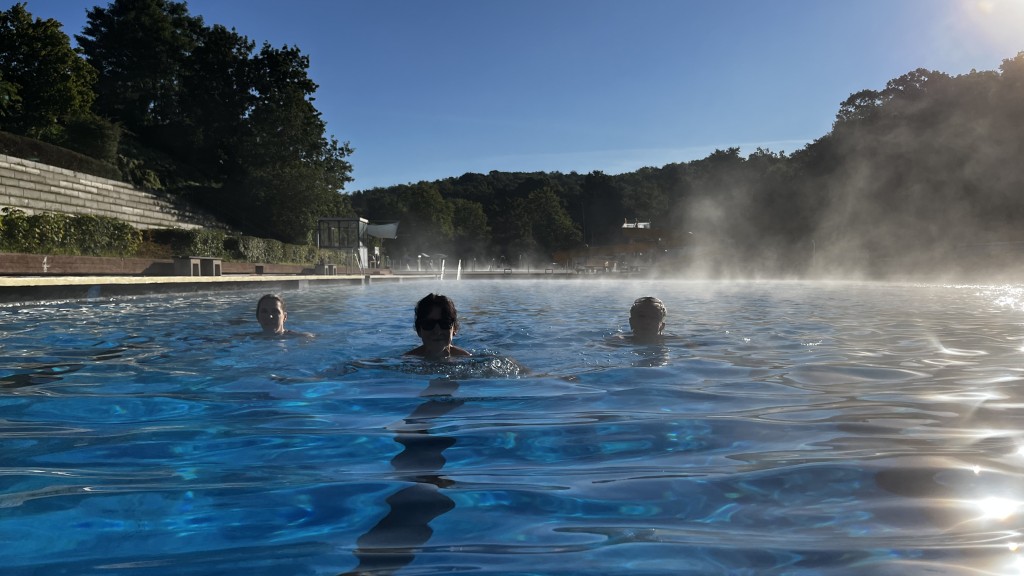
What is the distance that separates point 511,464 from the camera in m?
2.67

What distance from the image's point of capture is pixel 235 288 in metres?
17.2

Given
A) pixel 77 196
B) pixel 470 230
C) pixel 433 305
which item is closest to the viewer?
pixel 433 305

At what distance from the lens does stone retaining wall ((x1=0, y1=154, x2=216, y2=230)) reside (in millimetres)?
20550

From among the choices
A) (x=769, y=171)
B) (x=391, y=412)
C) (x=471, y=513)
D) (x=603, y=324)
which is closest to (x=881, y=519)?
(x=471, y=513)

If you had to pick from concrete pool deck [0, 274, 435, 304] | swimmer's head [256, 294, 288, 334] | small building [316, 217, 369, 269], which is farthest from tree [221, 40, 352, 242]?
swimmer's head [256, 294, 288, 334]

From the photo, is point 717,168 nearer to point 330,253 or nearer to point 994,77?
point 994,77

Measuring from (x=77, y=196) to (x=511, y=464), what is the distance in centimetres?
2630

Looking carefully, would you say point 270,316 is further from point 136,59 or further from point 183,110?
point 136,59

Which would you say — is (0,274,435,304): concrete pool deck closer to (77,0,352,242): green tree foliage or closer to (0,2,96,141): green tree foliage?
(0,2,96,141): green tree foliage

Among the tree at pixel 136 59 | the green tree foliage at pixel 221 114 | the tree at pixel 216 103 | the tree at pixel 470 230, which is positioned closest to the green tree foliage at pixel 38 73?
the green tree foliage at pixel 221 114

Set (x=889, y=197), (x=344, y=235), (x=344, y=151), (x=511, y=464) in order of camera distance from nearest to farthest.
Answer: (x=511, y=464), (x=344, y=235), (x=889, y=197), (x=344, y=151)

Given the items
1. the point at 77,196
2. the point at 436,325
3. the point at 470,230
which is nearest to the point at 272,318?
the point at 436,325

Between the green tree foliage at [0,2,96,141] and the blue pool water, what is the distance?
2849 cm

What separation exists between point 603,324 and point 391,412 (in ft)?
20.5
